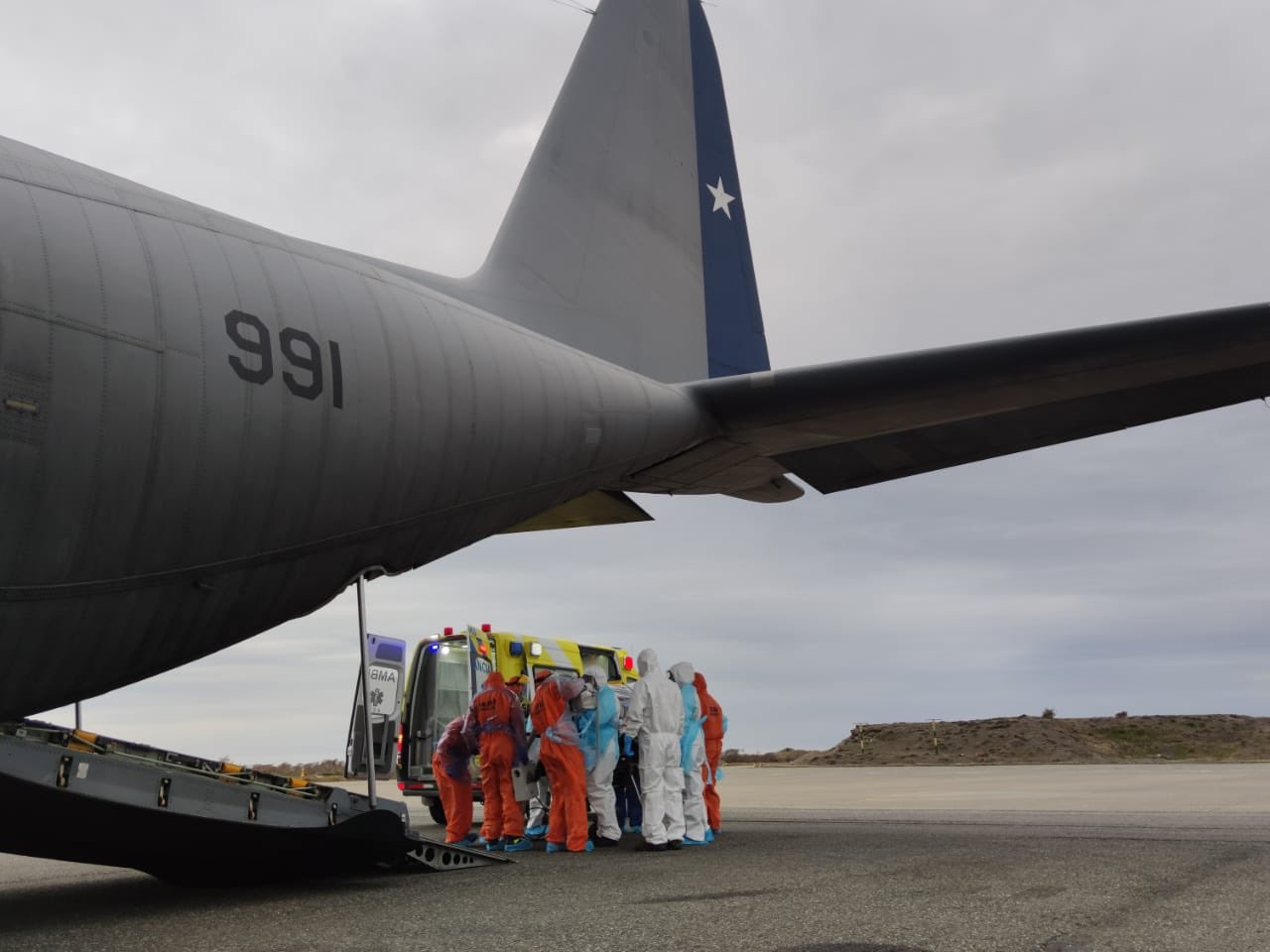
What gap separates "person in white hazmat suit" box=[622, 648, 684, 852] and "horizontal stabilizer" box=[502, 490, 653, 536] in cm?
187

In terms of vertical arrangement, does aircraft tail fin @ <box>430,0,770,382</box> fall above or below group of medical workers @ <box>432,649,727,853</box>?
above

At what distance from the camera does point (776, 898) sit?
239 inches

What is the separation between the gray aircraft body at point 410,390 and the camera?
5.25m

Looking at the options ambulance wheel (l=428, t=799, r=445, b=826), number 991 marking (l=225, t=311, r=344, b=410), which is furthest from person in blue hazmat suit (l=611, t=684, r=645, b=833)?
number 991 marking (l=225, t=311, r=344, b=410)

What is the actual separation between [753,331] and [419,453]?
6.27 meters

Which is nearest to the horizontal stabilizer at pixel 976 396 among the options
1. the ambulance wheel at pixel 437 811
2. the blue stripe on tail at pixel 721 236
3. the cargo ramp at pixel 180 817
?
the blue stripe on tail at pixel 721 236

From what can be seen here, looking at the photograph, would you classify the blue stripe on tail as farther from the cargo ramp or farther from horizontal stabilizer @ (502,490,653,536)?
the cargo ramp

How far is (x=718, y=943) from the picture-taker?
4875 mm

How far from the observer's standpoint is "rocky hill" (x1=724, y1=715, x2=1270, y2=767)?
30656mm

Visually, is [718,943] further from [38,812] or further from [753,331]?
[753,331]

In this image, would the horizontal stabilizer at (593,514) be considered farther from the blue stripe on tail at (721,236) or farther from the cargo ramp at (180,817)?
the cargo ramp at (180,817)

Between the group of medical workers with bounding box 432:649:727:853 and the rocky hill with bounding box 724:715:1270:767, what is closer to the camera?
the group of medical workers with bounding box 432:649:727:853

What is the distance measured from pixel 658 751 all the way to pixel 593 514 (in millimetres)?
2737

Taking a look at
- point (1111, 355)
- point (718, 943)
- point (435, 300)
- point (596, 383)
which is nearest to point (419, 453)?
point (435, 300)
